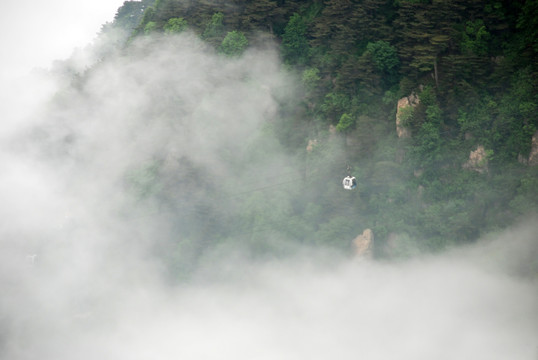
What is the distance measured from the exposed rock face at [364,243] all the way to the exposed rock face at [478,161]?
12606mm

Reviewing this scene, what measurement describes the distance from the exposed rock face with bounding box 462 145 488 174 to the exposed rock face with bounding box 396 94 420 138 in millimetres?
6675

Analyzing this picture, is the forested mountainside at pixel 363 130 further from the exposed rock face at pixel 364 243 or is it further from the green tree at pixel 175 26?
the exposed rock face at pixel 364 243

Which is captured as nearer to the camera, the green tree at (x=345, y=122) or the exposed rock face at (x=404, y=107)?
the exposed rock face at (x=404, y=107)

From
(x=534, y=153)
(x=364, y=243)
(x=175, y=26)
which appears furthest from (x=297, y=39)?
(x=534, y=153)

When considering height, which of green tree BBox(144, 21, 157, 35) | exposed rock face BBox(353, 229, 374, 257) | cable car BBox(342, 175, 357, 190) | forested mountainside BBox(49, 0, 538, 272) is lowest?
exposed rock face BBox(353, 229, 374, 257)

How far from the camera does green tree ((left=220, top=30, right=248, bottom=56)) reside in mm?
80750

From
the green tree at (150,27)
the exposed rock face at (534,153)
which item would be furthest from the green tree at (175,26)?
the exposed rock face at (534,153)

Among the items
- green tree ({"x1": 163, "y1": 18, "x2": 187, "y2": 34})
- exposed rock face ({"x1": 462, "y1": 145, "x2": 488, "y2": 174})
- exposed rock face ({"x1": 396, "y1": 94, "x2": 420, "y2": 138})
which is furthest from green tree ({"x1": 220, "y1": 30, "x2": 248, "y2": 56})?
exposed rock face ({"x1": 462, "y1": 145, "x2": 488, "y2": 174})

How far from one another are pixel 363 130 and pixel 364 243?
12.2 m

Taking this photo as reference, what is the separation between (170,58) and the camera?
86188 millimetres

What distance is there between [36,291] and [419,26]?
58.8 metres

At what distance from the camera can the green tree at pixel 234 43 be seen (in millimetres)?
80750

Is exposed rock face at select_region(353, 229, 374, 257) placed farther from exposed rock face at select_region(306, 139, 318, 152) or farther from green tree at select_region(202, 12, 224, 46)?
green tree at select_region(202, 12, 224, 46)

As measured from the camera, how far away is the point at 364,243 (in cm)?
7431
